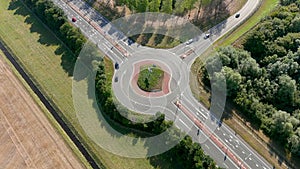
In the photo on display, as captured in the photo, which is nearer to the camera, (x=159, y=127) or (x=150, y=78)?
(x=159, y=127)

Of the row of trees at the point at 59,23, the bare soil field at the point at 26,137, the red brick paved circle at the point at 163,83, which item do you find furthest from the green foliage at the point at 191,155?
the row of trees at the point at 59,23

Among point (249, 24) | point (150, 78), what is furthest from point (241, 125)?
point (249, 24)

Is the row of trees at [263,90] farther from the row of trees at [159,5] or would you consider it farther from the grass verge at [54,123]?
the grass verge at [54,123]

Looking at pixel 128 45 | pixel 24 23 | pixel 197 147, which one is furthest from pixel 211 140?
pixel 24 23

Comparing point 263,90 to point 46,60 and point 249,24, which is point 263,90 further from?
point 46,60

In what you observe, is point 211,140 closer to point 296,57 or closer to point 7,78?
point 296,57

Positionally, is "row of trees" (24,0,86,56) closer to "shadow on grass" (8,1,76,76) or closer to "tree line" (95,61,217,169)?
"shadow on grass" (8,1,76,76)
